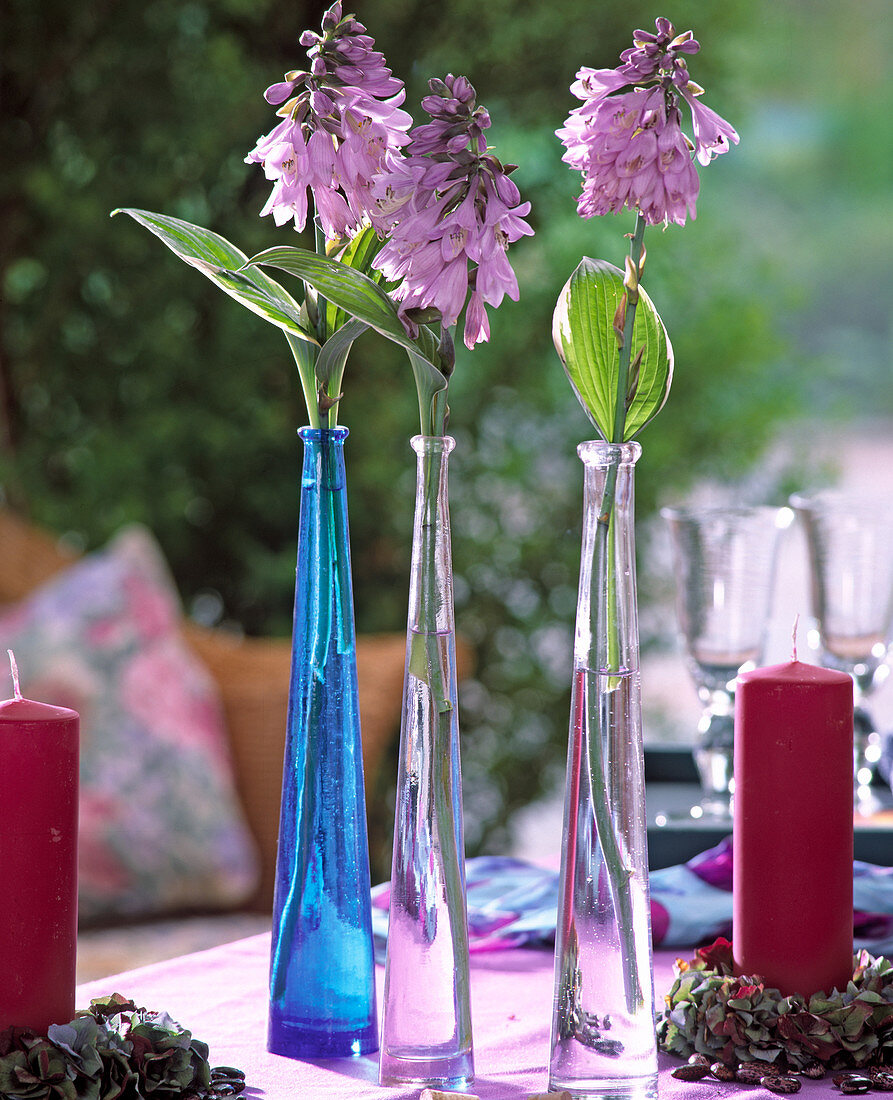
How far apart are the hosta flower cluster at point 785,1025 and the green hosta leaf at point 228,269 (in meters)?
0.34

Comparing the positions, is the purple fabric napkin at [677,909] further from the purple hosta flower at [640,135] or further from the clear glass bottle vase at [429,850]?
the purple hosta flower at [640,135]

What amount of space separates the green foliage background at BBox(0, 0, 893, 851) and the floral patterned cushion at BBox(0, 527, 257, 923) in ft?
1.48

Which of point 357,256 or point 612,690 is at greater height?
point 357,256

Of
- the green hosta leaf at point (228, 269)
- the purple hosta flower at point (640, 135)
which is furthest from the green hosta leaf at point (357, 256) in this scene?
the purple hosta flower at point (640, 135)

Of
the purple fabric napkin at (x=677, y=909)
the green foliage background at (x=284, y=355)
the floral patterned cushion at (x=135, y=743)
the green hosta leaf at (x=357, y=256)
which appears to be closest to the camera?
the green hosta leaf at (x=357, y=256)

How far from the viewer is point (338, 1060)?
0.62 metres

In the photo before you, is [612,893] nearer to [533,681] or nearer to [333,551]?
[333,551]

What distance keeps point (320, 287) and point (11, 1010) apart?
307 mm

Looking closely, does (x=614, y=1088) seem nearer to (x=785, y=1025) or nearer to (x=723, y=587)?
(x=785, y=1025)

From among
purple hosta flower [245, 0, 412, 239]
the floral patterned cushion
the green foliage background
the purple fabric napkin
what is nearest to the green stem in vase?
purple hosta flower [245, 0, 412, 239]

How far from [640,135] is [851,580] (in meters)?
0.46

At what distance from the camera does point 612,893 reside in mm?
549

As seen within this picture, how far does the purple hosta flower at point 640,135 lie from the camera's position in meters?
0.52

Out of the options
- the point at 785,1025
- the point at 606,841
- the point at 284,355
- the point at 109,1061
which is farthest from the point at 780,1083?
the point at 284,355
